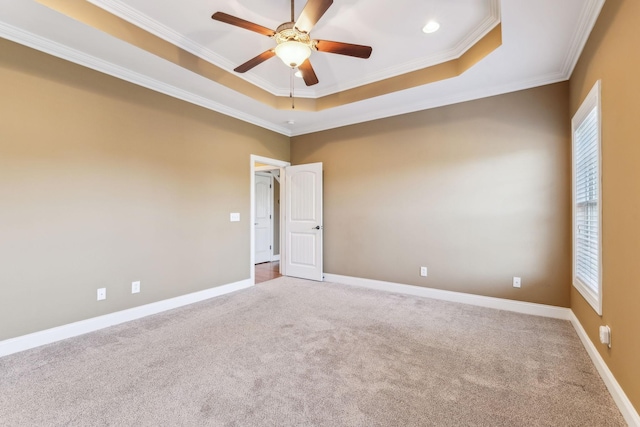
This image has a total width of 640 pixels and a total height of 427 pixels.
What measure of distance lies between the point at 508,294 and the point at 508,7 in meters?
3.02

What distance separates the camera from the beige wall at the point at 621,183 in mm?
1523

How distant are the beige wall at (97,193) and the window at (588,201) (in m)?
4.15

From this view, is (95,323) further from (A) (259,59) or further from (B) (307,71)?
(B) (307,71)

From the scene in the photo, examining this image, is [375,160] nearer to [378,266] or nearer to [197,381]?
[378,266]

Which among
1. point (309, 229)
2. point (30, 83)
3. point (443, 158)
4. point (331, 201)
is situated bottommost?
point (309, 229)

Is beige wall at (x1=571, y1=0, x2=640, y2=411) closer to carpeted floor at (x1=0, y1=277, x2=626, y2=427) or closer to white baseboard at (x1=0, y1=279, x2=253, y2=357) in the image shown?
carpeted floor at (x1=0, y1=277, x2=626, y2=427)

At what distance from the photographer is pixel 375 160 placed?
443 centimetres

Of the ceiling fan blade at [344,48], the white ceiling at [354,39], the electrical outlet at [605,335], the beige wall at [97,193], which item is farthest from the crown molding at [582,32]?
the beige wall at [97,193]

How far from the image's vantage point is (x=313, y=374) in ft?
6.80

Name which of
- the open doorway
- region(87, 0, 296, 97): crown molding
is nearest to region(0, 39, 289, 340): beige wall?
region(87, 0, 296, 97): crown molding

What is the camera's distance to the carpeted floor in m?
1.65

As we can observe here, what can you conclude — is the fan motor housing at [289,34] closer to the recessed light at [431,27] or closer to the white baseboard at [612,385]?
the recessed light at [431,27]

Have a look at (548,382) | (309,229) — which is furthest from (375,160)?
(548,382)

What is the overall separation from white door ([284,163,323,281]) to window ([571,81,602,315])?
3.34 metres
